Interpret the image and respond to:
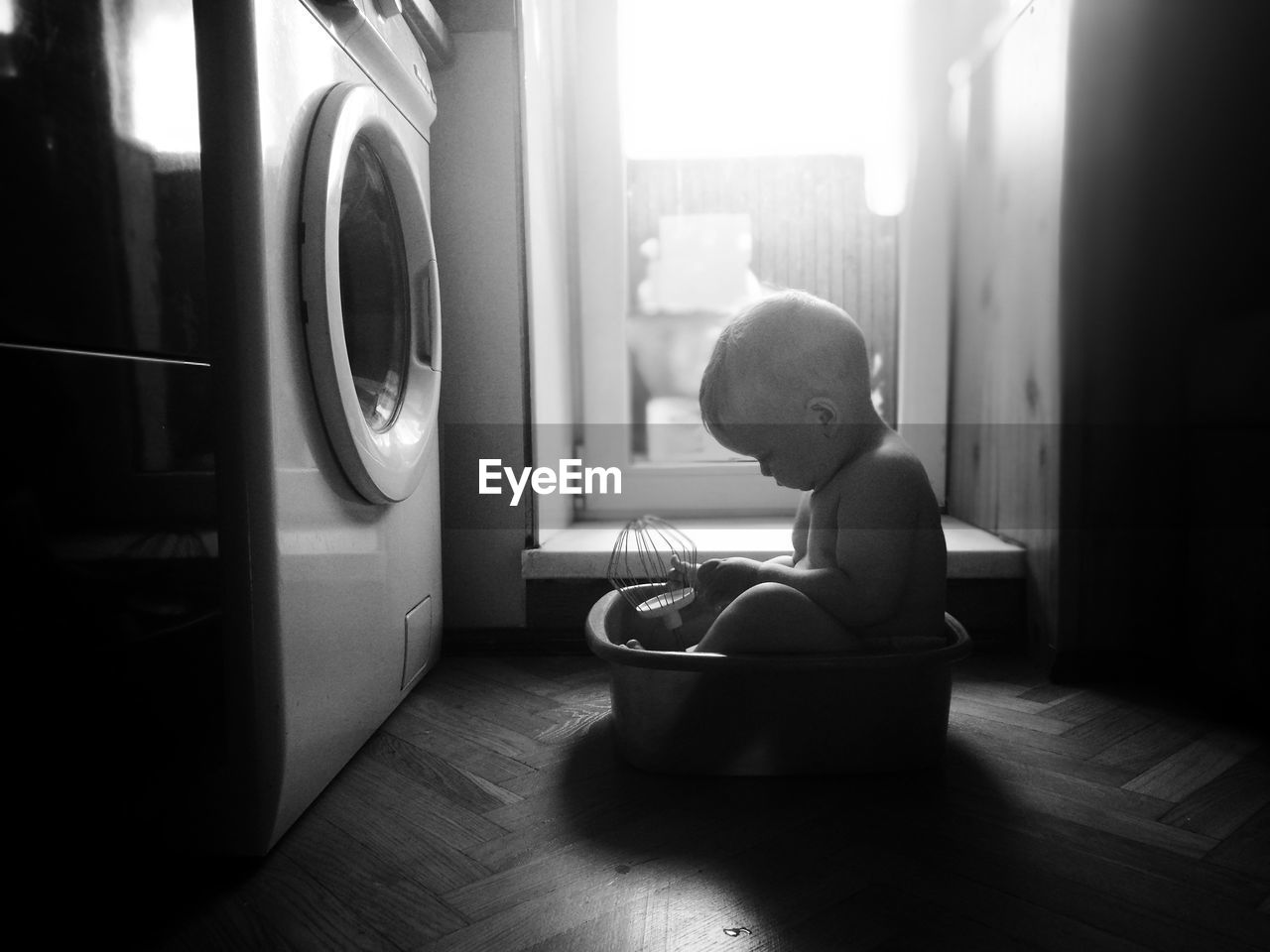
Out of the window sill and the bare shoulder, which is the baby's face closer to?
the bare shoulder

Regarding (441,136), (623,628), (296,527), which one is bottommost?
(623,628)

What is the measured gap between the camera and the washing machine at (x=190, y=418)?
1.73 ft

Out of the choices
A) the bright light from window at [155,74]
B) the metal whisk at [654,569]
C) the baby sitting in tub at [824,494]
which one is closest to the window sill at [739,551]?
the metal whisk at [654,569]

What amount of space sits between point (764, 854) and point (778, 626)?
0.21 meters

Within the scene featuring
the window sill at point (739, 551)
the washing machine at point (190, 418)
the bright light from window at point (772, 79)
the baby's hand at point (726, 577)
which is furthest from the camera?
the bright light from window at point (772, 79)

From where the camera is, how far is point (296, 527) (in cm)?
75

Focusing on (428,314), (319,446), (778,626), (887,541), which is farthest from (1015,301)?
(319,446)

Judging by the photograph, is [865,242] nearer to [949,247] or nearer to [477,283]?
[949,247]

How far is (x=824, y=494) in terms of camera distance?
0.92 metres

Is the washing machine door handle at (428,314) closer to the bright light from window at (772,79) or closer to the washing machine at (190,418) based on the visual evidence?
the washing machine at (190,418)

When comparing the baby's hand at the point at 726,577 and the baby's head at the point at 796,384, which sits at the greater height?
the baby's head at the point at 796,384

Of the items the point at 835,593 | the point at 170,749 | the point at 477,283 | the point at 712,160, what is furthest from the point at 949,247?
the point at 170,749

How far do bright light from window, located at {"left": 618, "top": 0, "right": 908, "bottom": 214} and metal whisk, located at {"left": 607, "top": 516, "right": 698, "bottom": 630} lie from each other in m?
0.84

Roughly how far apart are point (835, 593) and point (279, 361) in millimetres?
574
